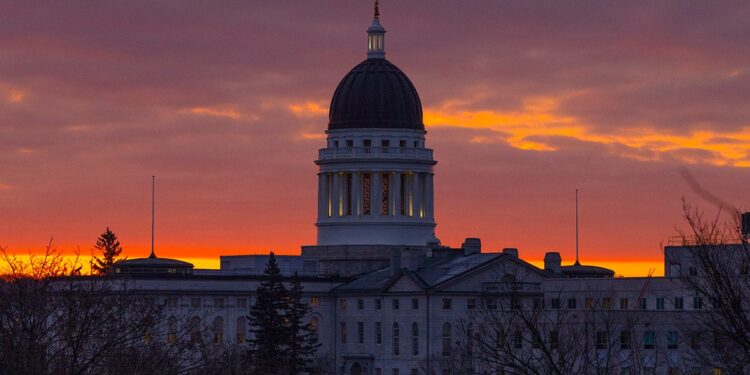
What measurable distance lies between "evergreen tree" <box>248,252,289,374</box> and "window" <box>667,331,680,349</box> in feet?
121

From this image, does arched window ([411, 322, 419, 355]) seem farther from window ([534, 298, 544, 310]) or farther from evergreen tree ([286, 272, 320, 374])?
window ([534, 298, 544, 310])

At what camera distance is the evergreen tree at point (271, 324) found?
580 feet

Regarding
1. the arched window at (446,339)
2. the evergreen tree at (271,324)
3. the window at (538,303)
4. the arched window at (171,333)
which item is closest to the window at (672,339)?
the window at (538,303)

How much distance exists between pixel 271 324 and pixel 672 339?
4846 cm

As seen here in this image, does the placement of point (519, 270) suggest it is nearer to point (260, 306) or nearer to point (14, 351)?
point (260, 306)

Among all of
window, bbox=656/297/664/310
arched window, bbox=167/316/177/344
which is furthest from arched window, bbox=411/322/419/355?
window, bbox=656/297/664/310

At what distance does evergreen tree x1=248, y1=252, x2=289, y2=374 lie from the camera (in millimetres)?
176750

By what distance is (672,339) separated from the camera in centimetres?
14462

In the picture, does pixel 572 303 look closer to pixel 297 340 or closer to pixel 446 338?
pixel 297 340

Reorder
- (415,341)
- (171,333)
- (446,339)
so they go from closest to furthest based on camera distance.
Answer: (171,333) < (446,339) < (415,341)

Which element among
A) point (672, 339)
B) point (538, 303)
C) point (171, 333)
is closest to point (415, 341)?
point (538, 303)

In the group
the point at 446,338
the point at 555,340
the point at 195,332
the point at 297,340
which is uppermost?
the point at 446,338

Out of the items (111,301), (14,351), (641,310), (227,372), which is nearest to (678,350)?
(641,310)

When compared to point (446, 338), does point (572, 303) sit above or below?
above
